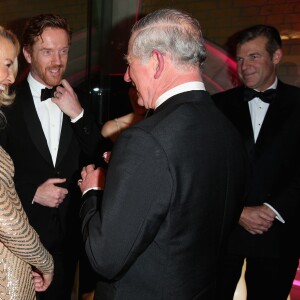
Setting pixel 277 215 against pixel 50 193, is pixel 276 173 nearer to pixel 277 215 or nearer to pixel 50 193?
pixel 277 215

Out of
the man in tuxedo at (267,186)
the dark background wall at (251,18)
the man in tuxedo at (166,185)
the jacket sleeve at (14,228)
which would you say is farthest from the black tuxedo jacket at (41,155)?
the dark background wall at (251,18)

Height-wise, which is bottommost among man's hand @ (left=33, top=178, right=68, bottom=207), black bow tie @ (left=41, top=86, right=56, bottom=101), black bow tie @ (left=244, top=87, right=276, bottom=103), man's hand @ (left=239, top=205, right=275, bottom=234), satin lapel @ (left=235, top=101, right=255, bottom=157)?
man's hand @ (left=239, top=205, right=275, bottom=234)

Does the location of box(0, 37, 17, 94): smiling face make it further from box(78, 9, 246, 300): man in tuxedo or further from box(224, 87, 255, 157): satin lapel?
box(224, 87, 255, 157): satin lapel

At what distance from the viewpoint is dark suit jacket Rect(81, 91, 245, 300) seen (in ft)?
3.24

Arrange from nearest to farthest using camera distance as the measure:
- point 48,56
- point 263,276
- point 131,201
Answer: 1. point 131,201
2. point 48,56
3. point 263,276

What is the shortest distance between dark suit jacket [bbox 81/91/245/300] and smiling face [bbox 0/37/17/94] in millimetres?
564

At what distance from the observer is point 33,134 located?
1953 millimetres

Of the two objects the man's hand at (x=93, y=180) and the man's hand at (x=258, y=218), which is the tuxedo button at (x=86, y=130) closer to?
the man's hand at (x=93, y=180)

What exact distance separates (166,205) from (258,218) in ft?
4.04

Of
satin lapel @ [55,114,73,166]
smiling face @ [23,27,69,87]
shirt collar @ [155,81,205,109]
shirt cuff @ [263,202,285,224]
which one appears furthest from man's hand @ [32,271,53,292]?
shirt cuff @ [263,202,285,224]

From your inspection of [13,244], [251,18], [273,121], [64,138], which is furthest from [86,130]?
[251,18]

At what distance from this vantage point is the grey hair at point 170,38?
1.10 metres

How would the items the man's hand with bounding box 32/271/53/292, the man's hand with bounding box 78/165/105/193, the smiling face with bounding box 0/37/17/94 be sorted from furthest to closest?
the man's hand with bounding box 32/271/53/292 → the smiling face with bounding box 0/37/17/94 → the man's hand with bounding box 78/165/105/193

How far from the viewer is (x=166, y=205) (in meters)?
1.01
